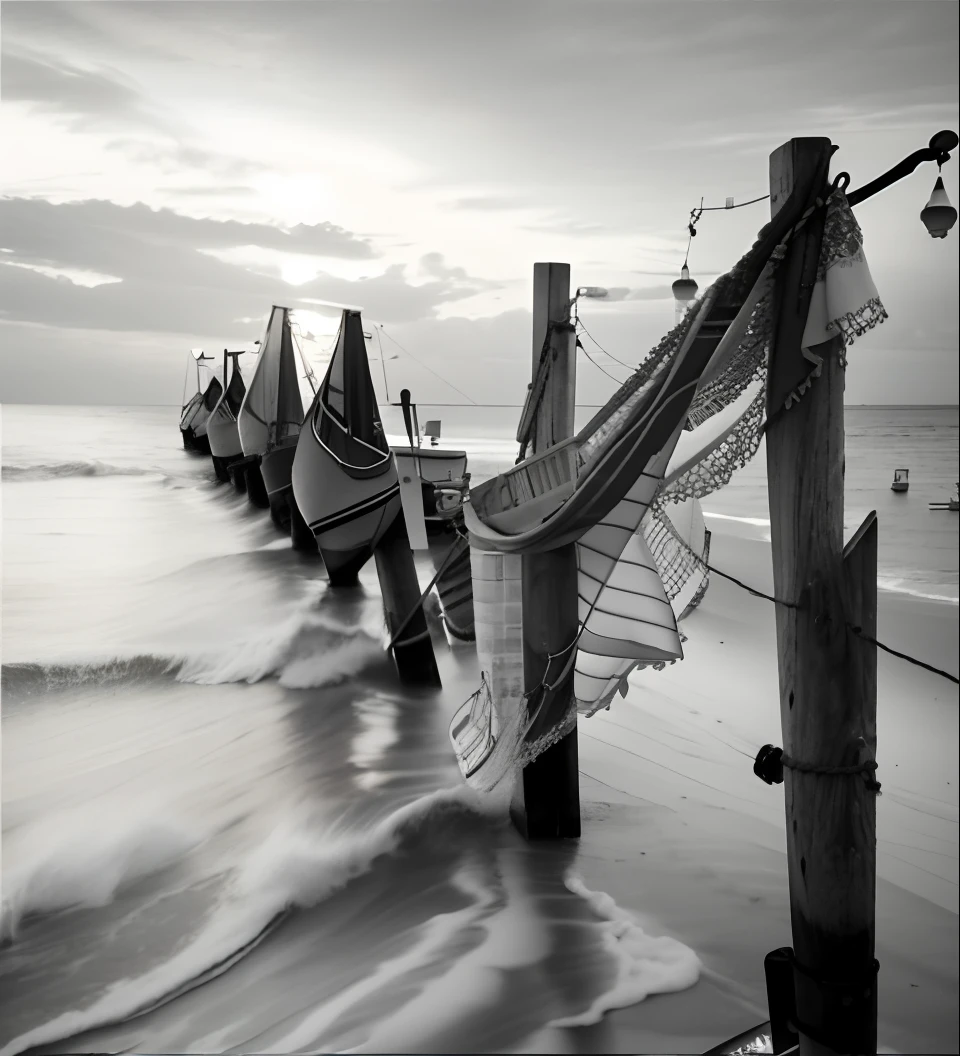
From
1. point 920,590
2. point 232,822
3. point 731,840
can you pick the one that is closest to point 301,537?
point 232,822

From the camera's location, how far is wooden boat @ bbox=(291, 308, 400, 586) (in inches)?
179

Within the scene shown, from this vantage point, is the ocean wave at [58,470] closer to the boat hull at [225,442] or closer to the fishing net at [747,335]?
the boat hull at [225,442]

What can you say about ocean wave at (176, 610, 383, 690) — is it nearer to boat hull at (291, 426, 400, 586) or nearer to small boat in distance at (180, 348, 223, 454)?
boat hull at (291, 426, 400, 586)

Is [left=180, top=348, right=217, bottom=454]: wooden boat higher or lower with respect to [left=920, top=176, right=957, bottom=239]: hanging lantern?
→ higher

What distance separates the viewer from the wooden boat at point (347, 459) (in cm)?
456

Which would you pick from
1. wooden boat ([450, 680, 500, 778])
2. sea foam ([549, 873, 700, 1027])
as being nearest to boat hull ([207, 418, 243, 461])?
wooden boat ([450, 680, 500, 778])

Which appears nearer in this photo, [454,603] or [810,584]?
[810,584]

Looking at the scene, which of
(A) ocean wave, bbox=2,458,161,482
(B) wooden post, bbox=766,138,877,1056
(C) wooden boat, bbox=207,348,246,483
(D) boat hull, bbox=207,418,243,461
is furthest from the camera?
(D) boat hull, bbox=207,418,243,461

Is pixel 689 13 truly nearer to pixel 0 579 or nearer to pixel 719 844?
pixel 719 844

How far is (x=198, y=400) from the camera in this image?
6863 mm

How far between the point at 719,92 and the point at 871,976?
271 cm

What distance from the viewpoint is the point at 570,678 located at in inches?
84.5

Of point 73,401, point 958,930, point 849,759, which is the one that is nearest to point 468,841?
point 958,930

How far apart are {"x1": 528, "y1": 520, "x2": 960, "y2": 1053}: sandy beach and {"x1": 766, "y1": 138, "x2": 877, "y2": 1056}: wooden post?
23.1 inches
